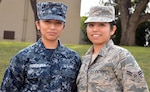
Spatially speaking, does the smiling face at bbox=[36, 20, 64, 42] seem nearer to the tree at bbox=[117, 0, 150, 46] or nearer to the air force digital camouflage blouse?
the air force digital camouflage blouse

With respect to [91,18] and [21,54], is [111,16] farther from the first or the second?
[21,54]

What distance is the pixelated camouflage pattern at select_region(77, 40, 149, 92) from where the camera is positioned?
300cm

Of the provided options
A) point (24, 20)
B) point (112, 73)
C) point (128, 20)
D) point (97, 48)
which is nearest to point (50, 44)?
point (97, 48)

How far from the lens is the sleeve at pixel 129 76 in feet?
9.81

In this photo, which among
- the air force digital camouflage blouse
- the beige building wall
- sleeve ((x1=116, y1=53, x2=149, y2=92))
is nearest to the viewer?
sleeve ((x1=116, y1=53, x2=149, y2=92))

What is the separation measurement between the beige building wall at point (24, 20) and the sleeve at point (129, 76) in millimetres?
20115

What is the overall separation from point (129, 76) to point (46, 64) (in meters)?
0.65

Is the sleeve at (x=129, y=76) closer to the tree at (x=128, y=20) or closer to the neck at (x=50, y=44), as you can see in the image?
the neck at (x=50, y=44)

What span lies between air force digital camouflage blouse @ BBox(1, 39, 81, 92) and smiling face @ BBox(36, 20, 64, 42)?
91 mm

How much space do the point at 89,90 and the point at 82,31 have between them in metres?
25.3

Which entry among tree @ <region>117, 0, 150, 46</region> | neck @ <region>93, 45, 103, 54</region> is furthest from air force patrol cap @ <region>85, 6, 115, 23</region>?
tree @ <region>117, 0, 150, 46</region>

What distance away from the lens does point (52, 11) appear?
10.5 feet

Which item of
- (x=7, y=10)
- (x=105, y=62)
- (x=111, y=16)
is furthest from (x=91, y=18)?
(x=7, y=10)

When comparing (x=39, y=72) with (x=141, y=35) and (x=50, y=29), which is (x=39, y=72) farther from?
(x=141, y=35)
